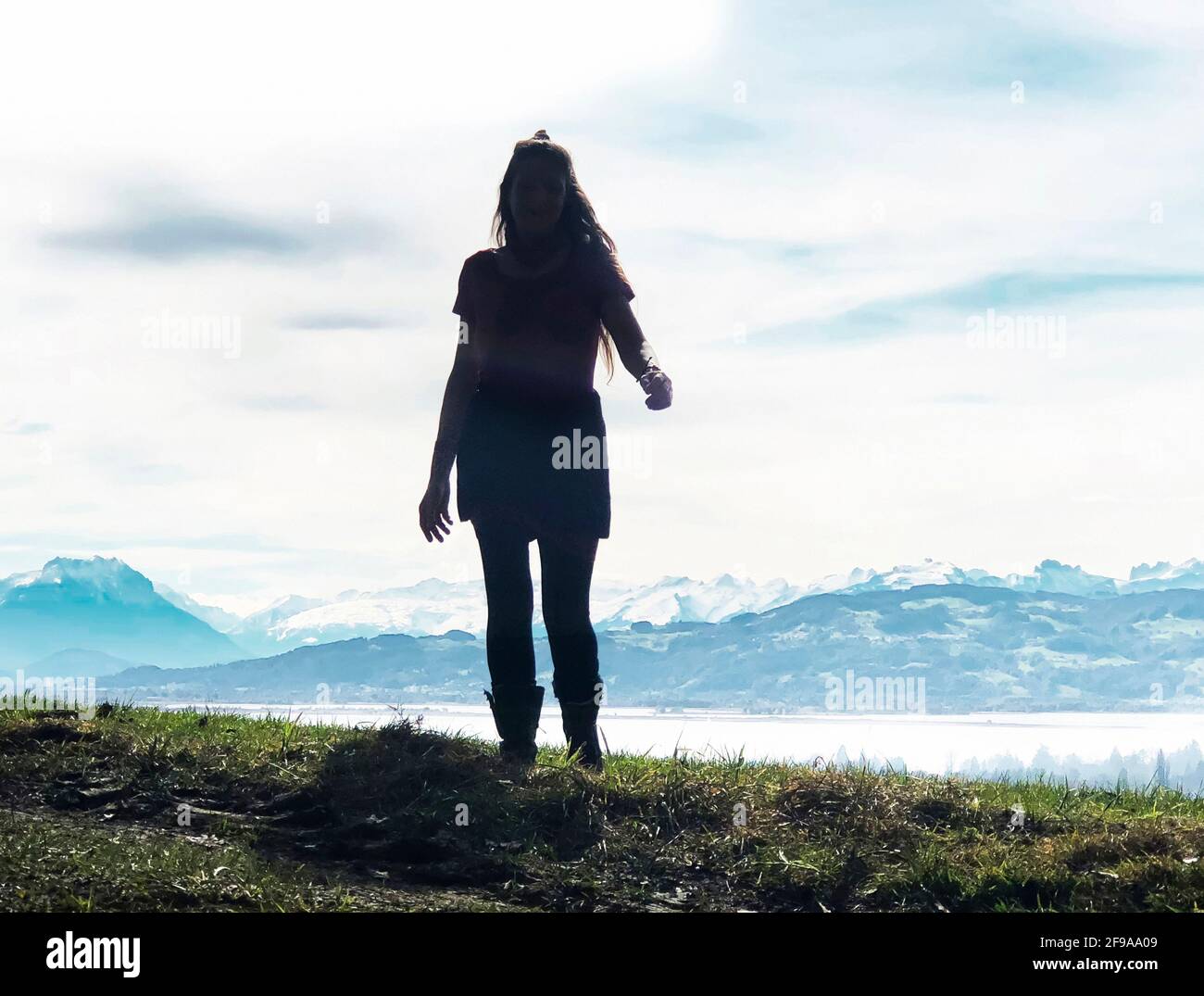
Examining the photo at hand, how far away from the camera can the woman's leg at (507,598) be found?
27.1 feet

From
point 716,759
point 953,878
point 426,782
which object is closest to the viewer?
point 953,878

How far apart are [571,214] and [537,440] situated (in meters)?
1.60

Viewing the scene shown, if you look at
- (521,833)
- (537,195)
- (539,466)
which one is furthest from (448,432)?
(521,833)

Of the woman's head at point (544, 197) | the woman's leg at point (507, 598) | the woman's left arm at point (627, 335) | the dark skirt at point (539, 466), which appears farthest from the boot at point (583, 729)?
the woman's head at point (544, 197)

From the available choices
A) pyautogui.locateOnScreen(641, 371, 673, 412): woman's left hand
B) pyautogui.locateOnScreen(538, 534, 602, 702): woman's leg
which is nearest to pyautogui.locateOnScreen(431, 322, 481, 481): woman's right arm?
→ pyautogui.locateOnScreen(538, 534, 602, 702): woman's leg

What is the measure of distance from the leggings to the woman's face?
2.04 metres

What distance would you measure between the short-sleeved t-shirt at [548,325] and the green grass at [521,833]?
2.53 metres

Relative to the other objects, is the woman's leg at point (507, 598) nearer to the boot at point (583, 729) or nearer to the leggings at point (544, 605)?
the leggings at point (544, 605)

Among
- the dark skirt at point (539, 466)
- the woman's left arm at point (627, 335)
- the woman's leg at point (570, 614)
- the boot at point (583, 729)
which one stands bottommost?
the boot at point (583, 729)

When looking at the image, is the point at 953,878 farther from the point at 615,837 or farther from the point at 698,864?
the point at 615,837

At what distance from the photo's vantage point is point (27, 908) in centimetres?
527
